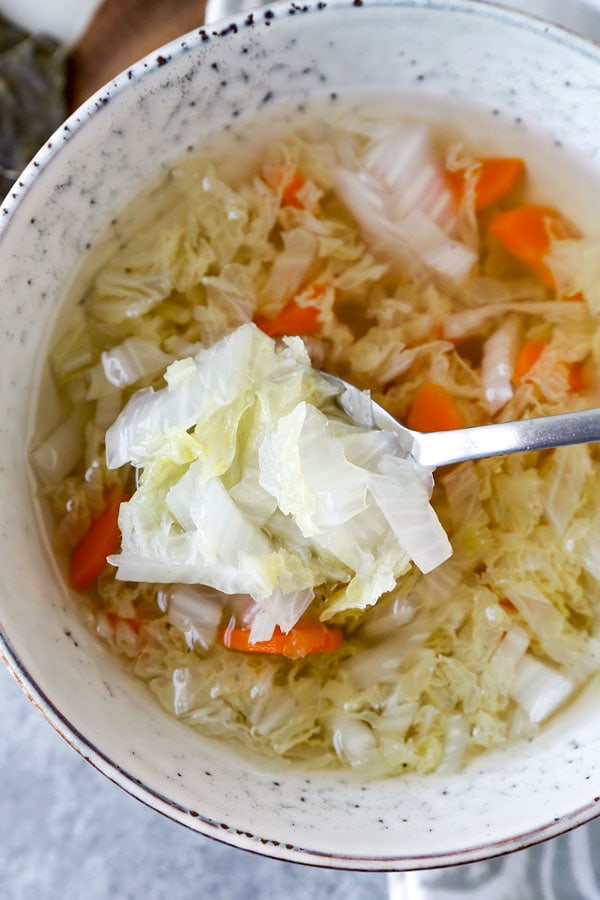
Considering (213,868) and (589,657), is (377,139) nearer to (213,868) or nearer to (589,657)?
(589,657)

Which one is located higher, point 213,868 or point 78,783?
point 78,783

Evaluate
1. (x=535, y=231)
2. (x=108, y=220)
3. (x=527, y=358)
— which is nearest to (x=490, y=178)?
(x=535, y=231)

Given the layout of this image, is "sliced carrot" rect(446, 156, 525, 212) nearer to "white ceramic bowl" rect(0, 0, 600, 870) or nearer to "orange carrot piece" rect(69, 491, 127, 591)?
"white ceramic bowl" rect(0, 0, 600, 870)

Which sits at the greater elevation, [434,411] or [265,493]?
[265,493]

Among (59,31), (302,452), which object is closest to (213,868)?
(302,452)

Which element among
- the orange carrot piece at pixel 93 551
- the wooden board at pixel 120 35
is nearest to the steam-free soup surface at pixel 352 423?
the orange carrot piece at pixel 93 551

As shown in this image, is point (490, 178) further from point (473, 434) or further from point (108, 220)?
point (108, 220)

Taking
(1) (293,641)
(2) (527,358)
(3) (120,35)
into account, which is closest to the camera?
(1) (293,641)
